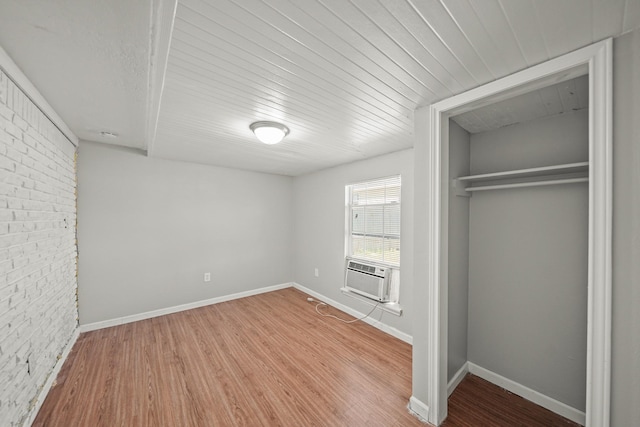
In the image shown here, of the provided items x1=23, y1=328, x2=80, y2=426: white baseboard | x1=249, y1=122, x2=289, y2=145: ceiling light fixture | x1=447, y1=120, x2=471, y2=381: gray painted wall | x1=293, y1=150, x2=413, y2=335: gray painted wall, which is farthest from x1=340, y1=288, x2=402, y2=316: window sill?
x1=23, y1=328, x2=80, y2=426: white baseboard

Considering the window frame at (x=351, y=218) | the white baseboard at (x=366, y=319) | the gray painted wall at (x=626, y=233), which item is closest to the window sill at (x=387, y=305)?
the white baseboard at (x=366, y=319)

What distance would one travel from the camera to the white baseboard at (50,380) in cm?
165

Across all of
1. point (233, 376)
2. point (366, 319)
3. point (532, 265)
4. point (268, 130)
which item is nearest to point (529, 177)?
point (532, 265)

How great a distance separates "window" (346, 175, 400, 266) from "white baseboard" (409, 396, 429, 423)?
1443 millimetres

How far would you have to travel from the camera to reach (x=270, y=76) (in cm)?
138

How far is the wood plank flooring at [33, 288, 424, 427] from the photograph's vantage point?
172 cm

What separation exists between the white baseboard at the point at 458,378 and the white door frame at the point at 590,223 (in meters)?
0.29

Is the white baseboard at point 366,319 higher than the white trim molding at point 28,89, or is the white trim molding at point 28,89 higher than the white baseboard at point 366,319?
the white trim molding at point 28,89

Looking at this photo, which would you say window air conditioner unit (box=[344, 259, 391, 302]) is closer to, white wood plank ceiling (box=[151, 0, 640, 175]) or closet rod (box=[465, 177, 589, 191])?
closet rod (box=[465, 177, 589, 191])

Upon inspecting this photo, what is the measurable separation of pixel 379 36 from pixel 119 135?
2943mm

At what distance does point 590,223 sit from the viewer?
1.10 m

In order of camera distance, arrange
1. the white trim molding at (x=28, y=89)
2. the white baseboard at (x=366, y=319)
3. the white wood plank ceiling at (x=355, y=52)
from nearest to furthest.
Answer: the white wood plank ceiling at (x=355, y=52), the white trim molding at (x=28, y=89), the white baseboard at (x=366, y=319)

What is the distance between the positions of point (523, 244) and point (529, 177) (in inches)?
21.9

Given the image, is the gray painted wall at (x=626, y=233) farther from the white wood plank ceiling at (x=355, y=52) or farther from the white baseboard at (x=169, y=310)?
the white baseboard at (x=169, y=310)
